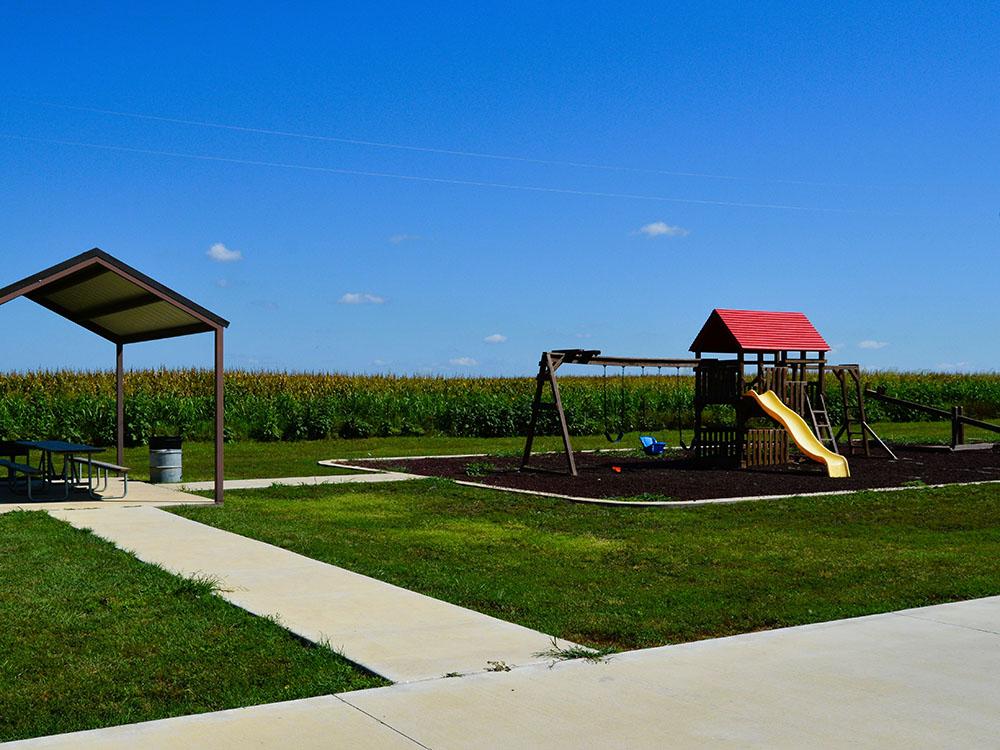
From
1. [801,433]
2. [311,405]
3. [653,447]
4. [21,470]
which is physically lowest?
[21,470]

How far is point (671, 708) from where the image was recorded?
5.07 meters

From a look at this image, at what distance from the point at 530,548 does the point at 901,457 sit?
15.6 metres

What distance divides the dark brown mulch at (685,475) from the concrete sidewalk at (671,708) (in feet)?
30.4

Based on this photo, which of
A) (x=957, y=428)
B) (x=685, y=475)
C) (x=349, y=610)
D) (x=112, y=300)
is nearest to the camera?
(x=349, y=610)

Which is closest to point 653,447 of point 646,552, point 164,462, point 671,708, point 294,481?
point 294,481

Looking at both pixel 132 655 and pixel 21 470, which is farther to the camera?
pixel 21 470

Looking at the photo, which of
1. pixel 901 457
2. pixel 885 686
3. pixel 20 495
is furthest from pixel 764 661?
pixel 901 457

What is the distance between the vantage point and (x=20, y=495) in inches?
637

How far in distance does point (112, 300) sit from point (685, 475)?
10.0m

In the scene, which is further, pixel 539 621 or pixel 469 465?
pixel 469 465

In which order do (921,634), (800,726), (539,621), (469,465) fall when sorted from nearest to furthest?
(800,726) → (921,634) → (539,621) → (469,465)

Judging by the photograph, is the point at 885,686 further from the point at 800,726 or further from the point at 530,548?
the point at 530,548

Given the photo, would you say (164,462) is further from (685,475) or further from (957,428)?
(957,428)

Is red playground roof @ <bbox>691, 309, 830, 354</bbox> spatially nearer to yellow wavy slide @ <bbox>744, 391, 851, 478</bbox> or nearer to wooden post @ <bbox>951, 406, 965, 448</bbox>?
yellow wavy slide @ <bbox>744, 391, 851, 478</bbox>
